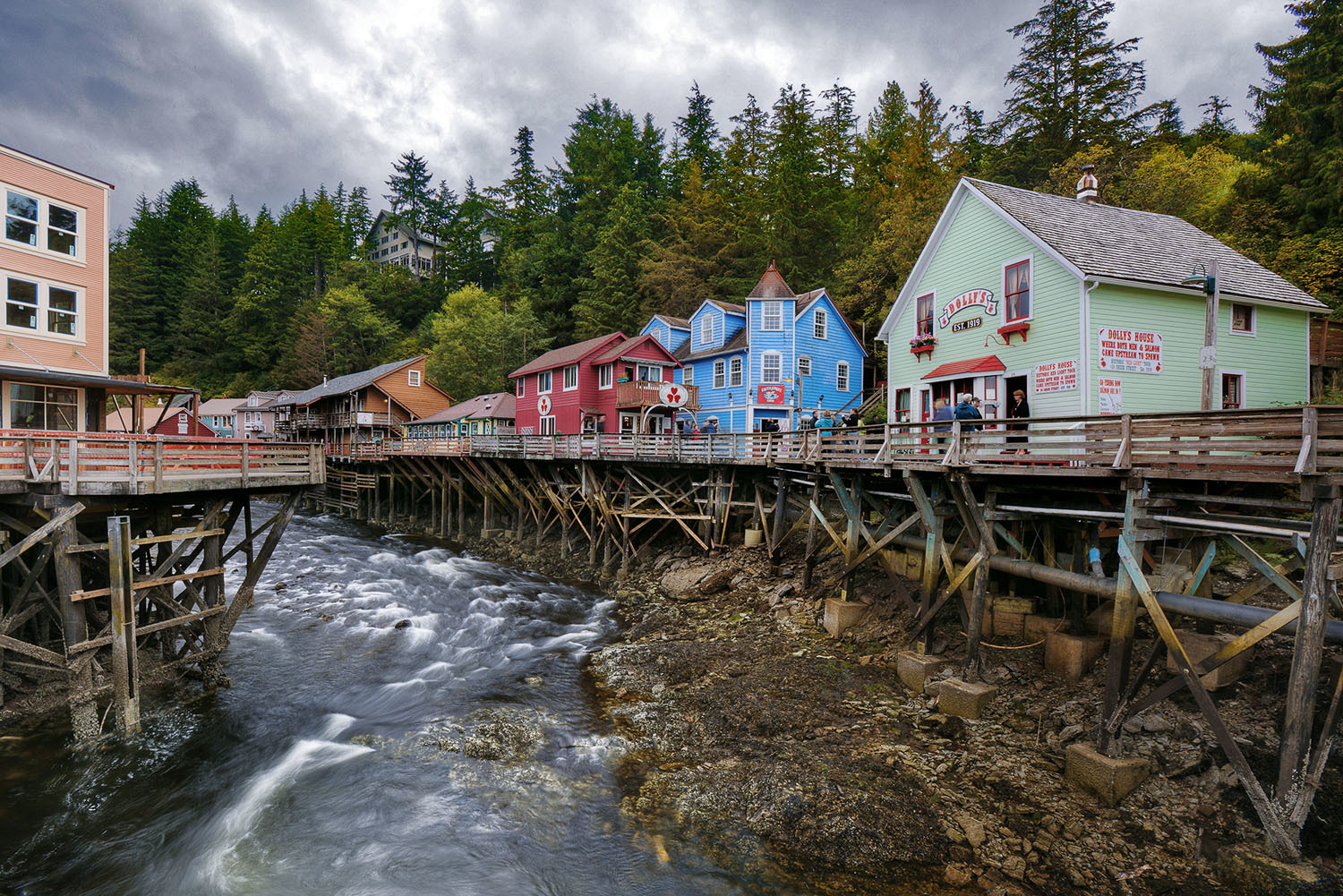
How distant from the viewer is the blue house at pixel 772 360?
3102cm

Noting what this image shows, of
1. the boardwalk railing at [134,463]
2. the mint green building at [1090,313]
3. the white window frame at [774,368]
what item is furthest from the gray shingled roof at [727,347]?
the boardwalk railing at [134,463]

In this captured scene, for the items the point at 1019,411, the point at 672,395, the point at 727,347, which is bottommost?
the point at 1019,411

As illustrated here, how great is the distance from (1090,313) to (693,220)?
34.5 m

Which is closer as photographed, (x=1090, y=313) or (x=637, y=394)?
(x=1090, y=313)

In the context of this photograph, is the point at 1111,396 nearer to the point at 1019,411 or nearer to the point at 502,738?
the point at 1019,411

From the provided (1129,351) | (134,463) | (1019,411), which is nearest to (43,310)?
(134,463)

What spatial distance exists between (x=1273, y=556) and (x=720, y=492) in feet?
41.8

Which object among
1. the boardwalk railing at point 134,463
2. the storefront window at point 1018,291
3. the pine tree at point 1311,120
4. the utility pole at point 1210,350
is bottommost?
the boardwalk railing at point 134,463

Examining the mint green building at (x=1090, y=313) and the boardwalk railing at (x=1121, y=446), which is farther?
the mint green building at (x=1090, y=313)

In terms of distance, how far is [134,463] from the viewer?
9.95 m

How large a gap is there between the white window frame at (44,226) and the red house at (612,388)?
66.7ft

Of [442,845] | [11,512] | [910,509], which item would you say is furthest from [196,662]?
[910,509]

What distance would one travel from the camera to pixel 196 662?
1238 centimetres

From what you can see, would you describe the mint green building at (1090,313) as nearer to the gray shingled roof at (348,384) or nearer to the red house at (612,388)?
the red house at (612,388)
